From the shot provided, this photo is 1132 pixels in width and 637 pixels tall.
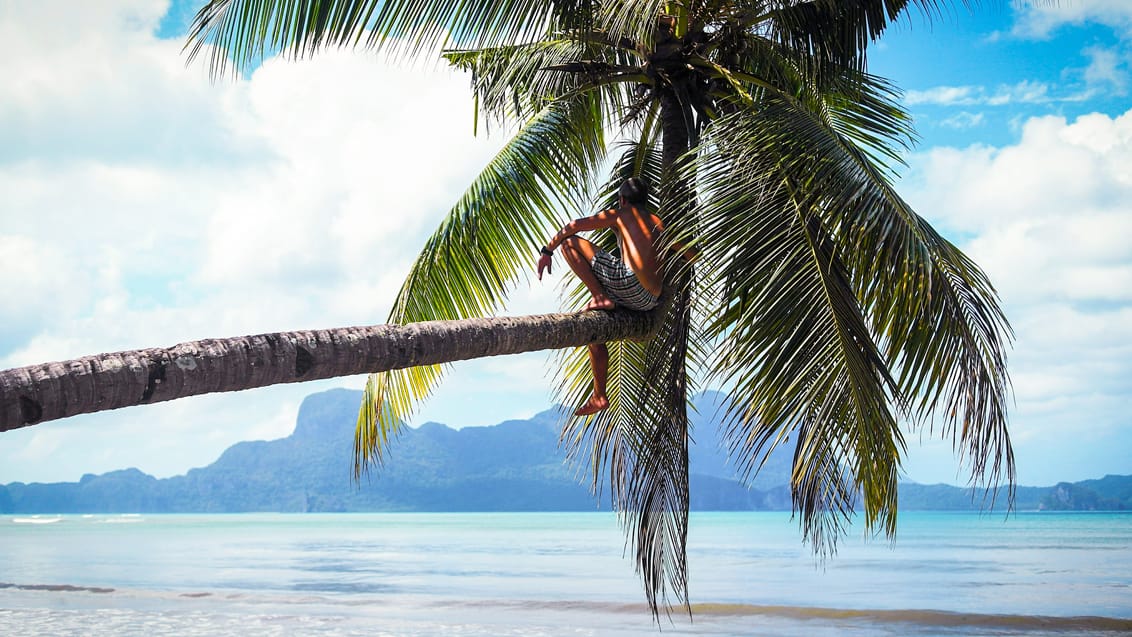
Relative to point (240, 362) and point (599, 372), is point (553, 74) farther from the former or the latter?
point (240, 362)

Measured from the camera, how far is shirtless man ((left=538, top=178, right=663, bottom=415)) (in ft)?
18.0

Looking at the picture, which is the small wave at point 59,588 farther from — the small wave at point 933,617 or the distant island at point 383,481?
the distant island at point 383,481

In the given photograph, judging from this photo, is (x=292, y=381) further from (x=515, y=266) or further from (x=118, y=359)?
(x=515, y=266)

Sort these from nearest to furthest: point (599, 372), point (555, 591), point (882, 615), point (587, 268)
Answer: point (587, 268) → point (599, 372) → point (882, 615) → point (555, 591)

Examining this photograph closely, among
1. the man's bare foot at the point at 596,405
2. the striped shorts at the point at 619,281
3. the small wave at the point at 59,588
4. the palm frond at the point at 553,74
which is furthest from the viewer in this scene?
the small wave at the point at 59,588

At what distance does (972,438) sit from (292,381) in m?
3.10

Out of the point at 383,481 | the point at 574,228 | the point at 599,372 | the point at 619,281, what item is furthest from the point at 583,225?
the point at 383,481

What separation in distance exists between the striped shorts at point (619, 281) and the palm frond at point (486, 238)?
85.4 inches

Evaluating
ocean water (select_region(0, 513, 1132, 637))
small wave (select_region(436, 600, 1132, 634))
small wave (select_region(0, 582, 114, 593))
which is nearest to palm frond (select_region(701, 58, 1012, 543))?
ocean water (select_region(0, 513, 1132, 637))

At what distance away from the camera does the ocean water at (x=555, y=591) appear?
13703 mm

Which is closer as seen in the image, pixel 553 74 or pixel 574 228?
pixel 574 228

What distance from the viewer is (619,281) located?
17.9ft

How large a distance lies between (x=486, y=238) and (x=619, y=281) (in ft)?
7.68

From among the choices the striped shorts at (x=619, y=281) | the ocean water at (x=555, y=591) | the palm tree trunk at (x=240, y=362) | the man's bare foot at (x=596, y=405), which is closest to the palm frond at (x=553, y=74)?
the striped shorts at (x=619, y=281)
